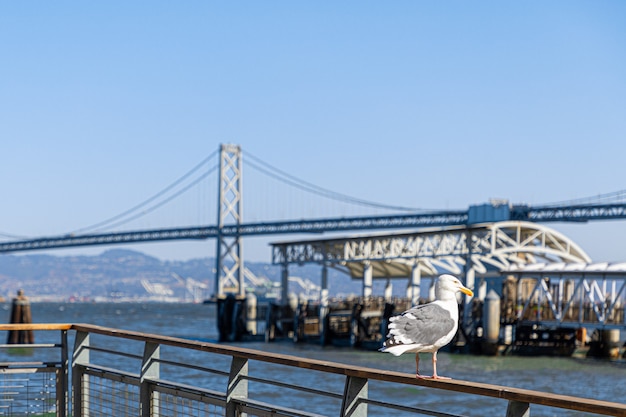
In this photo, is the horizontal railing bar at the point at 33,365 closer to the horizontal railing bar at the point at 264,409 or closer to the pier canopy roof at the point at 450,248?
the horizontal railing bar at the point at 264,409

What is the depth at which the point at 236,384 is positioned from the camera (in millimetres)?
5410

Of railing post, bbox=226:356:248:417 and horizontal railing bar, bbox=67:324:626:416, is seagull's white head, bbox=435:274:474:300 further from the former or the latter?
railing post, bbox=226:356:248:417

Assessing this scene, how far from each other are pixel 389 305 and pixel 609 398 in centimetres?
1328

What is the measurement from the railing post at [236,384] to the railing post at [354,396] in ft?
2.68

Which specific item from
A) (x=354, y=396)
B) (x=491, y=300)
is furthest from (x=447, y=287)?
(x=491, y=300)

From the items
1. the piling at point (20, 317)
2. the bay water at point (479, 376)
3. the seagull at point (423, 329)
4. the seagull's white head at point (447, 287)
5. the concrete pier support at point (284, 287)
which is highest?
the seagull's white head at point (447, 287)

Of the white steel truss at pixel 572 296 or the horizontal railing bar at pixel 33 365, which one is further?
the white steel truss at pixel 572 296

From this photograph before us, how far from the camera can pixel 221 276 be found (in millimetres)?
94562

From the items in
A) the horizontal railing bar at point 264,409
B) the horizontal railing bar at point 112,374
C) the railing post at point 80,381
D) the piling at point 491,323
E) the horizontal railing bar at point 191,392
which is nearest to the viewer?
the horizontal railing bar at point 264,409

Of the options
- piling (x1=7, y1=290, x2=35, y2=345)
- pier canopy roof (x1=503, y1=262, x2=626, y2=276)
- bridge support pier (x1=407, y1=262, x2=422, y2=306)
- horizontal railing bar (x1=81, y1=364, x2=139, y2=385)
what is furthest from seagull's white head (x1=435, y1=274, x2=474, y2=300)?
bridge support pier (x1=407, y1=262, x2=422, y2=306)

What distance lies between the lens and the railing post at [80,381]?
6922 mm

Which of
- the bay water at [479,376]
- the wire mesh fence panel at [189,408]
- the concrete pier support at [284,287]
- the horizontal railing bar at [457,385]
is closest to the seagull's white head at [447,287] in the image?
the horizontal railing bar at [457,385]

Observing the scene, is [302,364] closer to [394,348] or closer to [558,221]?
[394,348]

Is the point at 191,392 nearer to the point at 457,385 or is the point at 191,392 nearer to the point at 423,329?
the point at 423,329
